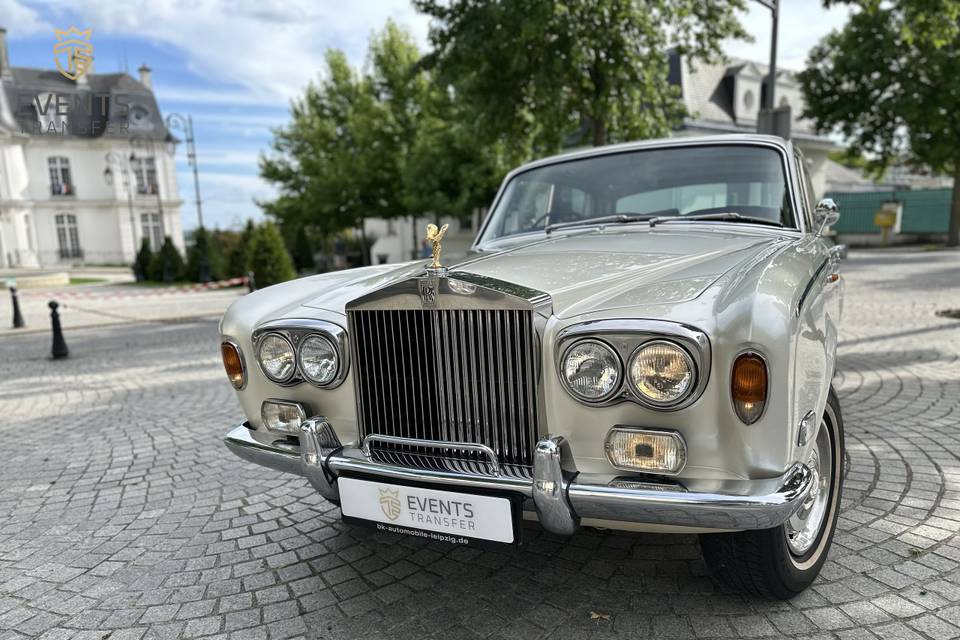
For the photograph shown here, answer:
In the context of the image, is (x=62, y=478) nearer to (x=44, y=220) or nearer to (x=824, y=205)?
(x=824, y=205)

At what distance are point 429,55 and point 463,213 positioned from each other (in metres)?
10.2

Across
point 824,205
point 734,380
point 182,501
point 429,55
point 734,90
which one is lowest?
point 182,501

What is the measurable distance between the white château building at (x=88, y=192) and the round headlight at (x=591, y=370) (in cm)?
4654

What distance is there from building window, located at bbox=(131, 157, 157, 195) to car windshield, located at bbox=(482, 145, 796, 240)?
5117cm

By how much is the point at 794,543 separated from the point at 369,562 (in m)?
1.80

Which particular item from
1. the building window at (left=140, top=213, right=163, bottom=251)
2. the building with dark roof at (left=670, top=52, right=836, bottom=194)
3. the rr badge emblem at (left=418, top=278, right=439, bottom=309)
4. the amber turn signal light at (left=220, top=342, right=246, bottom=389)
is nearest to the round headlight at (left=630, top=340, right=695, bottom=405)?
the rr badge emblem at (left=418, top=278, right=439, bottom=309)

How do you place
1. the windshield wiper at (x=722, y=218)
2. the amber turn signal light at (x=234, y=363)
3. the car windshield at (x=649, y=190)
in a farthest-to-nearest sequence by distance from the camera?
the car windshield at (x=649, y=190)
the windshield wiper at (x=722, y=218)
the amber turn signal light at (x=234, y=363)

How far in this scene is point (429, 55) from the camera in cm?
1219

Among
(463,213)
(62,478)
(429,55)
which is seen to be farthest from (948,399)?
(463,213)

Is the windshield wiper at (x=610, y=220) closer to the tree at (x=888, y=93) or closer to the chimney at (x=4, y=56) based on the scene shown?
the tree at (x=888, y=93)

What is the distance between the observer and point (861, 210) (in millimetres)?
26438

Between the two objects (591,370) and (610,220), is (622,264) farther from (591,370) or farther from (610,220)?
(610,220)

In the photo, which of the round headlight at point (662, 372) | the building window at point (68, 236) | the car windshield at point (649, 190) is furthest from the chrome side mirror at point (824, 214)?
the building window at point (68, 236)

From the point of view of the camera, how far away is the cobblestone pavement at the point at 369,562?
2.34 meters
